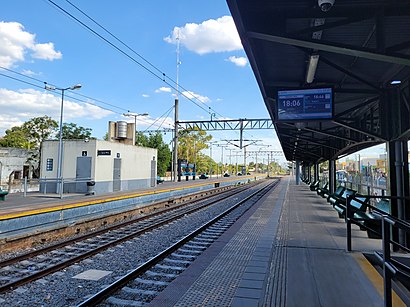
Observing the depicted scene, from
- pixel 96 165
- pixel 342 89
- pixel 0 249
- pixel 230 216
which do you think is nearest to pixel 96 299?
pixel 0 249

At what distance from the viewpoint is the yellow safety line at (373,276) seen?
367cm

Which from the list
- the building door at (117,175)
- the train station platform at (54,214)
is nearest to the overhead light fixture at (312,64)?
the train station platform at (54,214)

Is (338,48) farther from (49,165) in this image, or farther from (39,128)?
(39,128)

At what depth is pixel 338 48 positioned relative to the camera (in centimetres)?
385

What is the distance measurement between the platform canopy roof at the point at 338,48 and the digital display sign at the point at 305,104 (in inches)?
12.6

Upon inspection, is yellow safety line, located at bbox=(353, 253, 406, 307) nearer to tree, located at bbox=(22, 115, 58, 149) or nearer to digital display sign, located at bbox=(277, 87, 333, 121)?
digital display sign, located at bbox=(277, 87, 333, 121)

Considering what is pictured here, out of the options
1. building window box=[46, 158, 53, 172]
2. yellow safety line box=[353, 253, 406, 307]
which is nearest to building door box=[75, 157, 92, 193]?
building window box=[46, 158, 53, 172]

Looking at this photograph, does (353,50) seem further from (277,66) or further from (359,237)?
(359,237)

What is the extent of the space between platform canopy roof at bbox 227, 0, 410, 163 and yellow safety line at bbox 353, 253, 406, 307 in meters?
2.27

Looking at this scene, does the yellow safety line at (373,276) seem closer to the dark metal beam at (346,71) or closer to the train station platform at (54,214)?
the dark metal beam at (346,71)

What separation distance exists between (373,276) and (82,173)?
17862mm

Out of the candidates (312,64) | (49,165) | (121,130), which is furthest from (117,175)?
(312,64)

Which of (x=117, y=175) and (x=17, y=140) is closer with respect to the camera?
(x=117, y=175)

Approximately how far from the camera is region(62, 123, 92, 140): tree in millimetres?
46369
